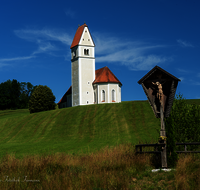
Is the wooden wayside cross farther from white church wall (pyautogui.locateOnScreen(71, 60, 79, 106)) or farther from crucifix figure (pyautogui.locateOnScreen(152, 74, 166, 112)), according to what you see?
white church wall (pyautogui.locateOnScreen(71, 60, 79, 106))

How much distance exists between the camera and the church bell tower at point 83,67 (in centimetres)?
7438

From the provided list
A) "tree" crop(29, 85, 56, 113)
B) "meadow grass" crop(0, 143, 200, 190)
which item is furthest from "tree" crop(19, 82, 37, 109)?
"meadow grass" crop(0, 143, 200, 190)

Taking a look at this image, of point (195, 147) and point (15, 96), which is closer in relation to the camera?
point (195, 147)

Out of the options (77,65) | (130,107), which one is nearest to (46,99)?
(77,65)

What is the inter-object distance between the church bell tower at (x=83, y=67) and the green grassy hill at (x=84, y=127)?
43.3 feet

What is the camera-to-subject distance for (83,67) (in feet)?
248

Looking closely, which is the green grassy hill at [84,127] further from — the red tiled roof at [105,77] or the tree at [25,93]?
the tree at [25,93]

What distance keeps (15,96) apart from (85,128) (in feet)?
285

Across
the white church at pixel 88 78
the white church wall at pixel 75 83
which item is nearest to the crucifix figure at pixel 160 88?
the white church at pixel 88 78

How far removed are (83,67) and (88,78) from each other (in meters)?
3.19

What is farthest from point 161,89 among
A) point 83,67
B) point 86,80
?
point 83,67

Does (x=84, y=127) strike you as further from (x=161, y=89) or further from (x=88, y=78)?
(x=161, y=89)

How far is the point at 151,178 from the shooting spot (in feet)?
→ 38.3

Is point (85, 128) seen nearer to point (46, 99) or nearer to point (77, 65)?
point (77, 65)
